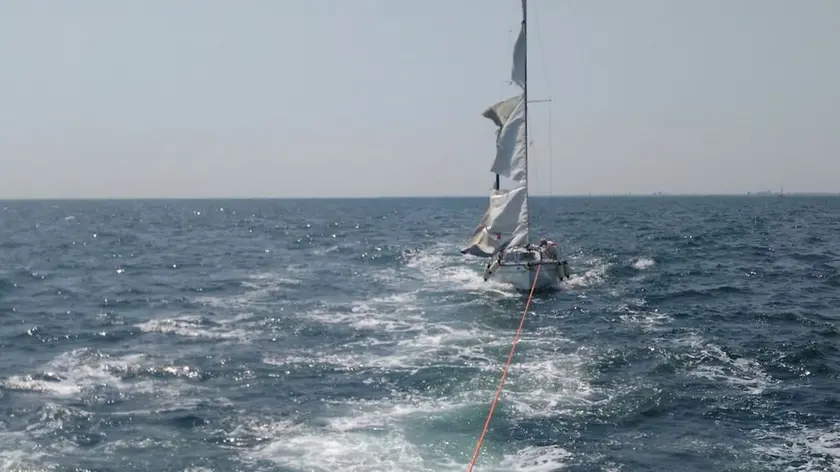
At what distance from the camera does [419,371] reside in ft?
88.4

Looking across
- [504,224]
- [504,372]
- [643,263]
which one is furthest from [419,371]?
[643,263]

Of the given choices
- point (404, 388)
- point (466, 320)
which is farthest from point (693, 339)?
point (404, 388)

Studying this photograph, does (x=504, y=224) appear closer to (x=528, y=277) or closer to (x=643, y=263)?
(x=528, y=277)

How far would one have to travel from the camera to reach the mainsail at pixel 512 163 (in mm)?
44906

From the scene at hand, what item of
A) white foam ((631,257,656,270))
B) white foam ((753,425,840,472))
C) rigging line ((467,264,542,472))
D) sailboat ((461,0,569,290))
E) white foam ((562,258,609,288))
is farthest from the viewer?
white foam ((631,257,656,270))

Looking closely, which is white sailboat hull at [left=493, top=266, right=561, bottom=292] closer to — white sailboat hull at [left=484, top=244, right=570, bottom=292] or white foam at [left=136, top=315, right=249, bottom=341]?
white sailboat hull at [left=484, top=244, right=570, bottom=292]

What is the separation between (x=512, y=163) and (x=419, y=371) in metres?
21.3

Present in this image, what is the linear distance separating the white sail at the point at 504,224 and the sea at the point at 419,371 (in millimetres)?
2720

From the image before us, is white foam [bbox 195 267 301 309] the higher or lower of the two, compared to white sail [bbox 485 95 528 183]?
lower

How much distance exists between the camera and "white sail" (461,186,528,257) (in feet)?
148

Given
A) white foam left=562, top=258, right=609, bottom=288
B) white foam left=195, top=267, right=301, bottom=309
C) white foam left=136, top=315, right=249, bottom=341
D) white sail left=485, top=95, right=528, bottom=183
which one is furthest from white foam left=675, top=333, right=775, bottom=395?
white foam left=195, top=267, right=301, bottom=309

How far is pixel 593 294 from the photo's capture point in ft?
142

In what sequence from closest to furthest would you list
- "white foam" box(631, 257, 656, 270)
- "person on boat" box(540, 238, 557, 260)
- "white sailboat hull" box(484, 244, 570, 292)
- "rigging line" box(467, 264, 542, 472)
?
"rigging line" box(467, 264, 542, 472) < "white sailboat hull" box(484, 244, 570, 292) < "person on boat" box(540, 238, 557, 260) < "white foam" box(631, 257, 656, 270)

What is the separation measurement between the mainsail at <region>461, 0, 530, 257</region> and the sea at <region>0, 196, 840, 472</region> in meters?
3.64
